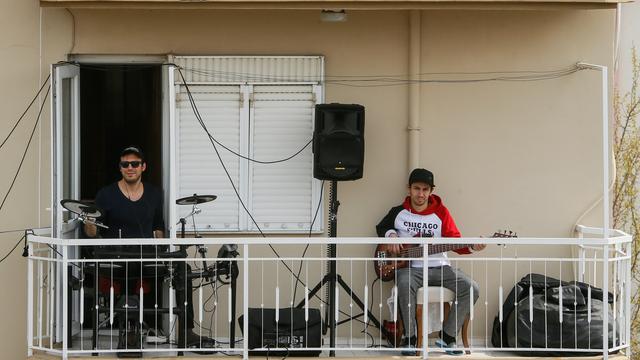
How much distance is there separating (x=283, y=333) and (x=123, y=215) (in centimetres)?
156

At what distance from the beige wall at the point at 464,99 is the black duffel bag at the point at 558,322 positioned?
64 centimetres

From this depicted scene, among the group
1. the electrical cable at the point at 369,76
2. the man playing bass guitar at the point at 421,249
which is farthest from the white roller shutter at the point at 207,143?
the man playing bass guitar at the point at 421,249

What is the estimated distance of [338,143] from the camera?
358 inches

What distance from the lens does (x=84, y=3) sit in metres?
8.80

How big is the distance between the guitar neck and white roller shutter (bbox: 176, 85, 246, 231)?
58.6 inches

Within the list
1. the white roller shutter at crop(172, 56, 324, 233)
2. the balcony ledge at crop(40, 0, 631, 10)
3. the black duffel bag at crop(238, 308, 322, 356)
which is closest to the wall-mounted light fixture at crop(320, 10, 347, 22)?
the balcony ledge at crop(40, 0, 631, 10)

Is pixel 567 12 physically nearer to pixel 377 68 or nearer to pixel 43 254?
pixel 377 68

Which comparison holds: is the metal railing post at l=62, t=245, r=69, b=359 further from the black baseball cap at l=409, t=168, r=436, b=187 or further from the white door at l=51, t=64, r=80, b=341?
the black baseball cap at l=409, t=168, r=436, b=187

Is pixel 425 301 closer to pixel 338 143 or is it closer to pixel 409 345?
pixel 409 345

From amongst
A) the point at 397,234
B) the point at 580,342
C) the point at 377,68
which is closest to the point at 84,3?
the point at 377,68

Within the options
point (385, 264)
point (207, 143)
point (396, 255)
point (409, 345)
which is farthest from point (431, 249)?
point (207, 143)

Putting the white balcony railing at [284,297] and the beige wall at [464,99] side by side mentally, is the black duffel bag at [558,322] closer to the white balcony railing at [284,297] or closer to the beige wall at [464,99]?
the white balcony railing at [284,297]

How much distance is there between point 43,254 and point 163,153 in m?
1.28

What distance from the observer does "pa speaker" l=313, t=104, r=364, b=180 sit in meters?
9.09
